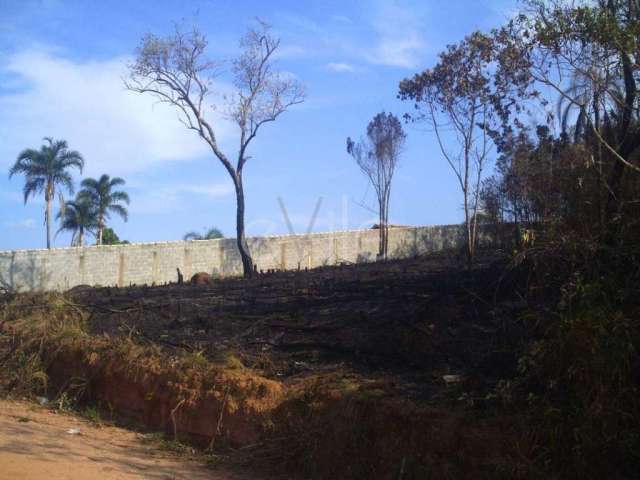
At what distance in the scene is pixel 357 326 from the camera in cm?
1052

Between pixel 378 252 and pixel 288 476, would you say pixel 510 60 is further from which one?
pixel 378 252

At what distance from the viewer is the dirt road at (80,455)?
715cm

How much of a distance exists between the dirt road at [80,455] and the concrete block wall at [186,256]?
50.7 ft

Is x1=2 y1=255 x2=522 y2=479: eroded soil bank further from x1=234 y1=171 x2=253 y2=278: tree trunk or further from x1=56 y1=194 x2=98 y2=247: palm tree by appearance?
x1=56 y1=194 x2=98 y2=247: palm tree

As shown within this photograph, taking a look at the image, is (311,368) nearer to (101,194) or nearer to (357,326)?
(357,326)

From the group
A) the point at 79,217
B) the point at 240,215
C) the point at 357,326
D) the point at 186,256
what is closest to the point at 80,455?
the point at 357,326

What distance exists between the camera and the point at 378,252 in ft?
114

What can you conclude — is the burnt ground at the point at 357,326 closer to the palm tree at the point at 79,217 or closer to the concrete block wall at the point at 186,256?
the concrete block wall at the point at 186,256

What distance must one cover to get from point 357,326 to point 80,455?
13.8 ft

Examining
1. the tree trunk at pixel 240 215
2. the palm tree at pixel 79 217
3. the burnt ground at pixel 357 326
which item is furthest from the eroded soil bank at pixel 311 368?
the palm tree at pixel 79 217

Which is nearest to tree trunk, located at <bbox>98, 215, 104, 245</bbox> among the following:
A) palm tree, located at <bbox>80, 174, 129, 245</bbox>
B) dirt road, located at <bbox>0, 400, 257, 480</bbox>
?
palm tree, located at <bbox>80, 174, 129, 245</bbox>

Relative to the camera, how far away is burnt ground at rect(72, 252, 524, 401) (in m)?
8.45

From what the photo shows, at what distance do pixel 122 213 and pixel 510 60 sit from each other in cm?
3222

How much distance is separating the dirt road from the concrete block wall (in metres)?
15.5
